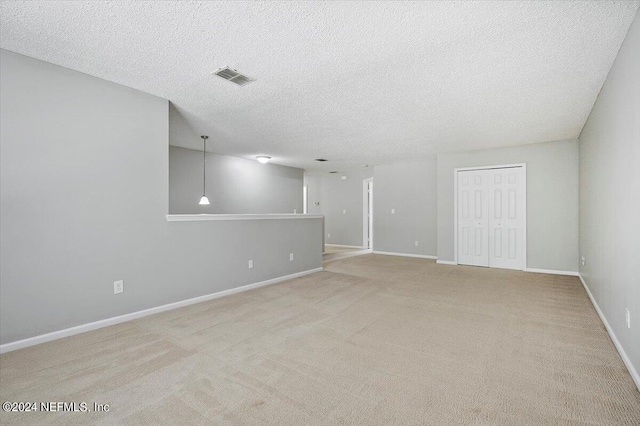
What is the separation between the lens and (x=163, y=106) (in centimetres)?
370

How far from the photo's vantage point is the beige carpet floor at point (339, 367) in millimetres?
1742

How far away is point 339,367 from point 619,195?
265 centimetres

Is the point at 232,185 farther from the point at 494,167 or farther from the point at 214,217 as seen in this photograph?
the point at 494,167

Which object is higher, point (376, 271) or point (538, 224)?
point (538, 224)

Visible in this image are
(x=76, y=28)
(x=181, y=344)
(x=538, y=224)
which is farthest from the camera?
(x=538, y=224)

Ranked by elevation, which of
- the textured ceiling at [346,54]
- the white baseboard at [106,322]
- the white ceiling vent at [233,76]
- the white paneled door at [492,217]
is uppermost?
the white ceiling vent at [233,76]

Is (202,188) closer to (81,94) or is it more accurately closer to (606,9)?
(81,94)

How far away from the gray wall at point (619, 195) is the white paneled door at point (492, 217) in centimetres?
233

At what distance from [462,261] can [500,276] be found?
123 centimetres

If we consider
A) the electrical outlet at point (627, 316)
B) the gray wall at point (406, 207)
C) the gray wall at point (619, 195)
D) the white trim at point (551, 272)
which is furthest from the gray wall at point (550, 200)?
the electrical outlet at point (627, 316)

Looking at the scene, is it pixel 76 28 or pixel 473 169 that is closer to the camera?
Result: pixel 76 28

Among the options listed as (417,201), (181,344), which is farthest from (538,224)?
(181,344)

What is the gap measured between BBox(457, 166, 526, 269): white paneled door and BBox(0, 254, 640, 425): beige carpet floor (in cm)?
240

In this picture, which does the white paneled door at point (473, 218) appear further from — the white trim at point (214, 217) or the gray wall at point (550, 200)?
the white trim at point (214, 217)
